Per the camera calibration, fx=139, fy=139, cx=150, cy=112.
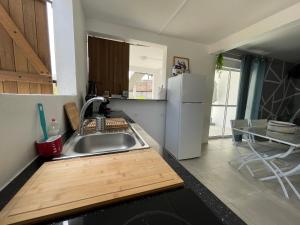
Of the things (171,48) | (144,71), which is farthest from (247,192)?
(144,71)

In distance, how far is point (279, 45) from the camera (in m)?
2.82

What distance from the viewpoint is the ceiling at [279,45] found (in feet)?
7.47

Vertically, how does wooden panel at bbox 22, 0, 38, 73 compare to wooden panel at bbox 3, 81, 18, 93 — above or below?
above

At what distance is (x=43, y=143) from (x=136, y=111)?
2.08m

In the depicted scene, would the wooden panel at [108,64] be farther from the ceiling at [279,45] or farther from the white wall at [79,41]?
the ceiling at [279,45]

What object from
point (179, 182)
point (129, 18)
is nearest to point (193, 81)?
point (129, 18)

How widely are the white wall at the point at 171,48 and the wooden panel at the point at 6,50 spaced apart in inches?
57.5

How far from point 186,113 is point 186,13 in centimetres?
149

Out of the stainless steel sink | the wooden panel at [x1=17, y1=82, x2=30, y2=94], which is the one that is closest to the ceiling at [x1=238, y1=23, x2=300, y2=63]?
the stainless steel sink

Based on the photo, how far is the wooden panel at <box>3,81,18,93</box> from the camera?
853 mm

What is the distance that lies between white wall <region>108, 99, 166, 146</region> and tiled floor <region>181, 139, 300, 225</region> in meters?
0.83

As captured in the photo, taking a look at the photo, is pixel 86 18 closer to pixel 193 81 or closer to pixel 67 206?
pixel 193 81

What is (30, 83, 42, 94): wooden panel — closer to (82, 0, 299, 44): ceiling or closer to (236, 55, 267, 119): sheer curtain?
(82, 0, 299, 44): ceiling

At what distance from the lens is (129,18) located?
2133 mm
